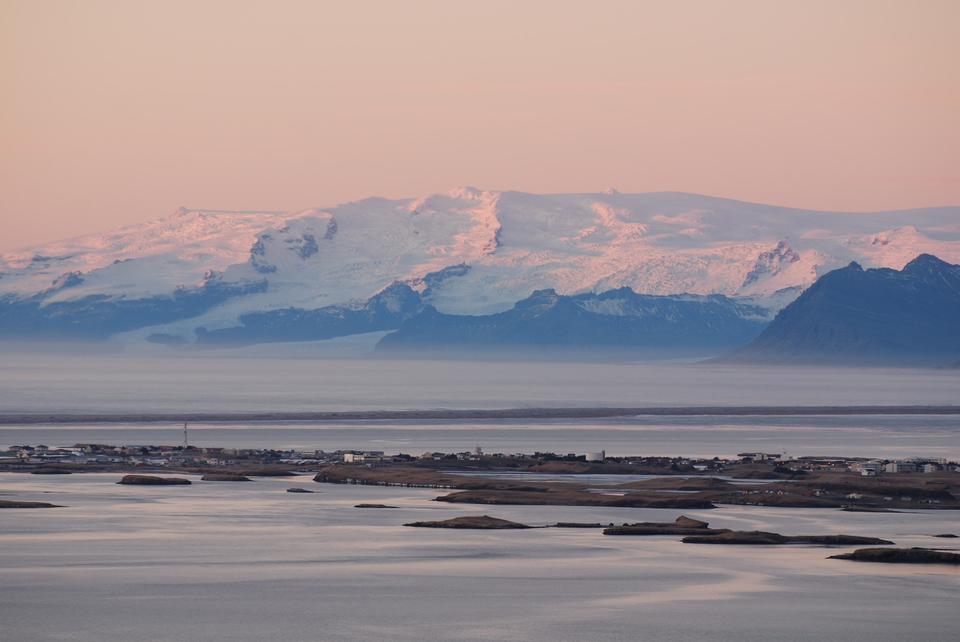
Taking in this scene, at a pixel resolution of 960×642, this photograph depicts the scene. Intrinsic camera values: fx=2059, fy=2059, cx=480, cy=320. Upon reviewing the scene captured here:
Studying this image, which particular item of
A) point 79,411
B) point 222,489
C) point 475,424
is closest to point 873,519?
point 222,489

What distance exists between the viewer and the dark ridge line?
152125 millimetres

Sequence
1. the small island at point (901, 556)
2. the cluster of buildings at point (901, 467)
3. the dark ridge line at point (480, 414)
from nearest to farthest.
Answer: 1. the small island at point (901, 556)
2. the cluster of buildings at point (901, 467)
3. the dark ridge line at point (480, 414)

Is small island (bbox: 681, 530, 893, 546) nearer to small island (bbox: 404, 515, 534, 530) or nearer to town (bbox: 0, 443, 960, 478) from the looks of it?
small island (bbox: 404, 515, 534, 530)

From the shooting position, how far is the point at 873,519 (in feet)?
252

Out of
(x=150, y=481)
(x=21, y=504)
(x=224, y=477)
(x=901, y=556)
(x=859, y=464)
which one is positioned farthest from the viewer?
(x=859, y=464)

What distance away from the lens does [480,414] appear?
16612 cm

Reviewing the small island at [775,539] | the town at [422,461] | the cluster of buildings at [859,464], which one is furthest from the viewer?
the town at [422,461]

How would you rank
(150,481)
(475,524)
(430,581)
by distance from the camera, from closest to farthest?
(430,581) → (475,524) → (150,481)

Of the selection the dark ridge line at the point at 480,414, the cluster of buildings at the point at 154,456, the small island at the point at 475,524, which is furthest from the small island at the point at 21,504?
the dark ridge line at the point at 480,414

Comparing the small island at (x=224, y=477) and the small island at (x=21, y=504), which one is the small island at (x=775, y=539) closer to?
the small island at (x=21, y=504)

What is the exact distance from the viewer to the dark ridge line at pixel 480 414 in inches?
5989

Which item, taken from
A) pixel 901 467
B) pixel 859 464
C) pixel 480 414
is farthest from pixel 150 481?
pixel 480 414

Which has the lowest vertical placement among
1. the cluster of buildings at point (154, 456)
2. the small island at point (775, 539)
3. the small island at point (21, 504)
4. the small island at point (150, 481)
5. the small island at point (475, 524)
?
the small island at point (775, 539)

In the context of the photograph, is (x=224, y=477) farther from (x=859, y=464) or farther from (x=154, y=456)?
(x=859, y=464)
